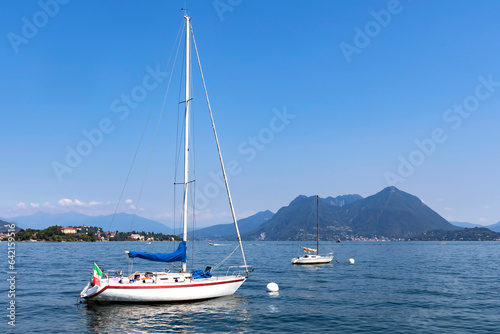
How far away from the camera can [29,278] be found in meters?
47.0

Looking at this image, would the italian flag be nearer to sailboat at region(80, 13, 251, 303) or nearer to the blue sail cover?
sailboat at region(80, 13, 251, 303)

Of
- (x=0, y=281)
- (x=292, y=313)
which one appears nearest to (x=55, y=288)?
(x=0, y=281)

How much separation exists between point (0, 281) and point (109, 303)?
23547 mm

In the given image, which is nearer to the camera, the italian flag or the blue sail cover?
the italian flag

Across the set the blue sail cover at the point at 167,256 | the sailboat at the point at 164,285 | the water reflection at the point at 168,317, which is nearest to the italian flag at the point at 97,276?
the sailboat at the point at 164,285

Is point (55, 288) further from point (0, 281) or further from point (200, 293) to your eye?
point (200, 293)

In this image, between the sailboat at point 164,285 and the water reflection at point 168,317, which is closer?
the water reflection at point 168,317

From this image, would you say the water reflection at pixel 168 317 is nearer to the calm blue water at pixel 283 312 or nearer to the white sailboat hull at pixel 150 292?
the calm blue water at pixel 283 312

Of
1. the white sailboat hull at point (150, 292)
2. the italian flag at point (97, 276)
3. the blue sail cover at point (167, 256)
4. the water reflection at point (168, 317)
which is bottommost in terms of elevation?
the water reflection at point (168, 317)

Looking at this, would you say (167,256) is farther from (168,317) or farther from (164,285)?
(168,317)

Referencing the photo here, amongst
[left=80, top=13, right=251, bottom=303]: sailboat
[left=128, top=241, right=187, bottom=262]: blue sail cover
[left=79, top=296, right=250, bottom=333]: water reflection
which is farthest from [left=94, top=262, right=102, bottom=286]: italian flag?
[left=128, top=241, right=187, bottom=262]: blue sail cover

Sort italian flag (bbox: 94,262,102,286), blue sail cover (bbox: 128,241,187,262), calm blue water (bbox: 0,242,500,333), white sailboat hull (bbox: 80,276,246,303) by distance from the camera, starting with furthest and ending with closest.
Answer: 1. blue sail cover (bbox: 128,241,187,262)
2. italian flag (bbox: 94,262,102,286)
3. white sailboat hull (bbox: 80,276,246,303)
4. calm blue water (bbox: 0,242,500,333)

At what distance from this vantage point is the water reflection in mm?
23344

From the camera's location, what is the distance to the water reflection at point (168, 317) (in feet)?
76.6
